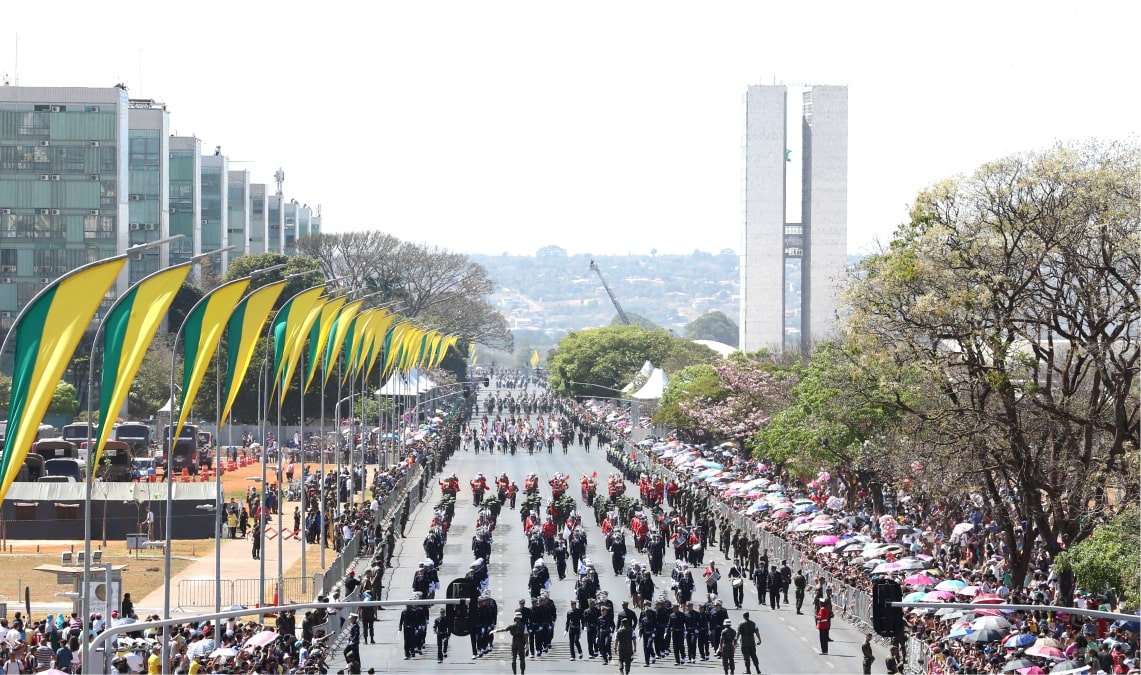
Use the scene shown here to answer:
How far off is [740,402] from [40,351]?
5599 cm

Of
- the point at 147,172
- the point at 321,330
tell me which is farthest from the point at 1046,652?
the point at 147,172

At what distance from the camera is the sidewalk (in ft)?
125

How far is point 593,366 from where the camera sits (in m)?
133

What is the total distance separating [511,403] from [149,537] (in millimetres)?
82698

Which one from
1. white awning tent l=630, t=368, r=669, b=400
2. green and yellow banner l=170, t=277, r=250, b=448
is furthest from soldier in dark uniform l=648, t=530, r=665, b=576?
white awning tent l=630, t=368, r=669, b=400

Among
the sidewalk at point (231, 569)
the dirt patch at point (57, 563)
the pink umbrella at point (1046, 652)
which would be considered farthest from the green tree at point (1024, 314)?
the dirt patch at point (57, 563)

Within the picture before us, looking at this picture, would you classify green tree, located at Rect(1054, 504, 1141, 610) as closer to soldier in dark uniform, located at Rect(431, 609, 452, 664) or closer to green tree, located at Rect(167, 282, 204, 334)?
soldier in dark uniform, located at Rect(431, 609, 452, 664)

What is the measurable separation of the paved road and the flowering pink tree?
12.9 metres

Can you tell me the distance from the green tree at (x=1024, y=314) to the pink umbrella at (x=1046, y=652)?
834 cm

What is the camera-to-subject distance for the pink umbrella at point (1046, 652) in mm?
26672

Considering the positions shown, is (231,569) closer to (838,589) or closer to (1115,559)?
(838,589)

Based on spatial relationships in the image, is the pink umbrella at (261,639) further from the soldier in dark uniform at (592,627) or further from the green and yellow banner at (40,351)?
the soldier in dark uniform at (592,627)

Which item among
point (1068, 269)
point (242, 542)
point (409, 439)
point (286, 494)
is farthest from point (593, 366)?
point (1068, 269)

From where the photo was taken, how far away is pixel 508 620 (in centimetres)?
3706
